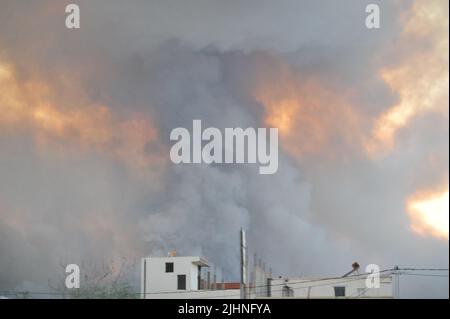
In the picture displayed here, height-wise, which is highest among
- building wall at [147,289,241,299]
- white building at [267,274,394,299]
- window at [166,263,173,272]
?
window at [166,263,173,272]

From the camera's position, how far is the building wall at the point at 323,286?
65.7 metres

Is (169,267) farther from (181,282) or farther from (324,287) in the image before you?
(324,287)

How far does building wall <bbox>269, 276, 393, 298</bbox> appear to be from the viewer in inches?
2586

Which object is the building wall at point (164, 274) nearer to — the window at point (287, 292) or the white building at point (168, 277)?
the white building at point (168, 277)

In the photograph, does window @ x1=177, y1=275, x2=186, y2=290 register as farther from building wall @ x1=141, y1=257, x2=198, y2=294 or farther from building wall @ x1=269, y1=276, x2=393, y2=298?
building wall @ x1=269, y1=276, x2=393, y2=298

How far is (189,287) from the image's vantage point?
229 feet

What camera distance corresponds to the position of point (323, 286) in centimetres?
6694

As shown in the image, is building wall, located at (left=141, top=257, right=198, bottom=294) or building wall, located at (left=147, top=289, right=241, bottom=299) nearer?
building wall, located at (left=147, top=289, right=241, bottom=299)

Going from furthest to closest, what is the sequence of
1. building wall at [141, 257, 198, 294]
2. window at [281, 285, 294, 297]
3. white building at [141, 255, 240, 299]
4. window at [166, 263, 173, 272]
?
window at [166, 263, 173, 272], building wall at [141, 257, 198, 294], white building at [141, 255, 240, 299], window at [281, 285, 294, 297]

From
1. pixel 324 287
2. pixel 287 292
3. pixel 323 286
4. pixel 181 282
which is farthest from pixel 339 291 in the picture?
pixel 181 282

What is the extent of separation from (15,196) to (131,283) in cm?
1716

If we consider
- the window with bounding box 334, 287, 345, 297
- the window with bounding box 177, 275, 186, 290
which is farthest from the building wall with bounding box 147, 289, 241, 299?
the window with bounding box 334, 287, 345, 297
